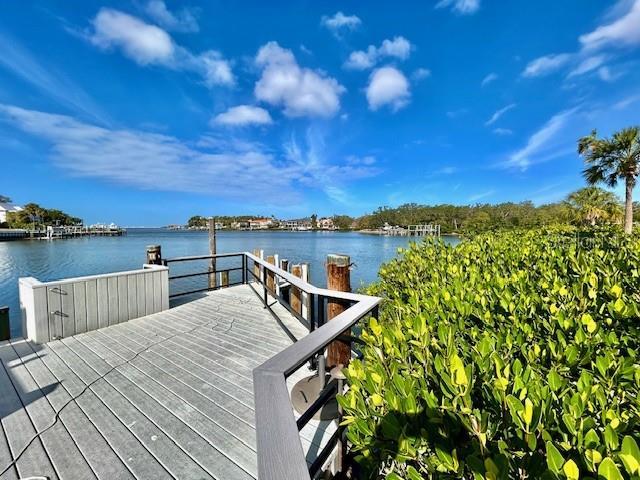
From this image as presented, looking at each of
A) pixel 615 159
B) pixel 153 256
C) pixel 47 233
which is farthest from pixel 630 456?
pixel 47 233

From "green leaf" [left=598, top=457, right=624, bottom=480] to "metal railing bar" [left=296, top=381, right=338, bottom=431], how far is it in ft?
2.83

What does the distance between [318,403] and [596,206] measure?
34.2 meters

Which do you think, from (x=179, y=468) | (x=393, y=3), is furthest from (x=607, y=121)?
(x=179, y=468)

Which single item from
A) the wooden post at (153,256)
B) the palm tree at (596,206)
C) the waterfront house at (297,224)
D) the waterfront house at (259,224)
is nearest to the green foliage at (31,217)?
the waterfront house at (259,224)

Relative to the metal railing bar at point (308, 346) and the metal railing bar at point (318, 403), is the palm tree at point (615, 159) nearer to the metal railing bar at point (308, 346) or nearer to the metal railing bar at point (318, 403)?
the metal railing bar at point (308, 346)

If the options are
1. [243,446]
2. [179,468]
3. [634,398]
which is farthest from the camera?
[243,446]

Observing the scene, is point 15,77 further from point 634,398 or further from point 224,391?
point 634,398

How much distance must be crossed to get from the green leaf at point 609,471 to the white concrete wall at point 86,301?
502 centimetres

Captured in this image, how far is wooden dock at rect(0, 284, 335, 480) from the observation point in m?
1.85

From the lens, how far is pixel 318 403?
1.35 metres

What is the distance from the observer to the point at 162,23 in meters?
8.95

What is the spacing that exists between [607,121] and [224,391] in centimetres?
1998

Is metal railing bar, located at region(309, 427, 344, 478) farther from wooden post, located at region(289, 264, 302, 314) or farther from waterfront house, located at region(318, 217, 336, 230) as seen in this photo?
waterfront house, located at region(318, 217, 336, 230)

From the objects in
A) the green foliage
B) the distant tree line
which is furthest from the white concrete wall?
the green foliage
